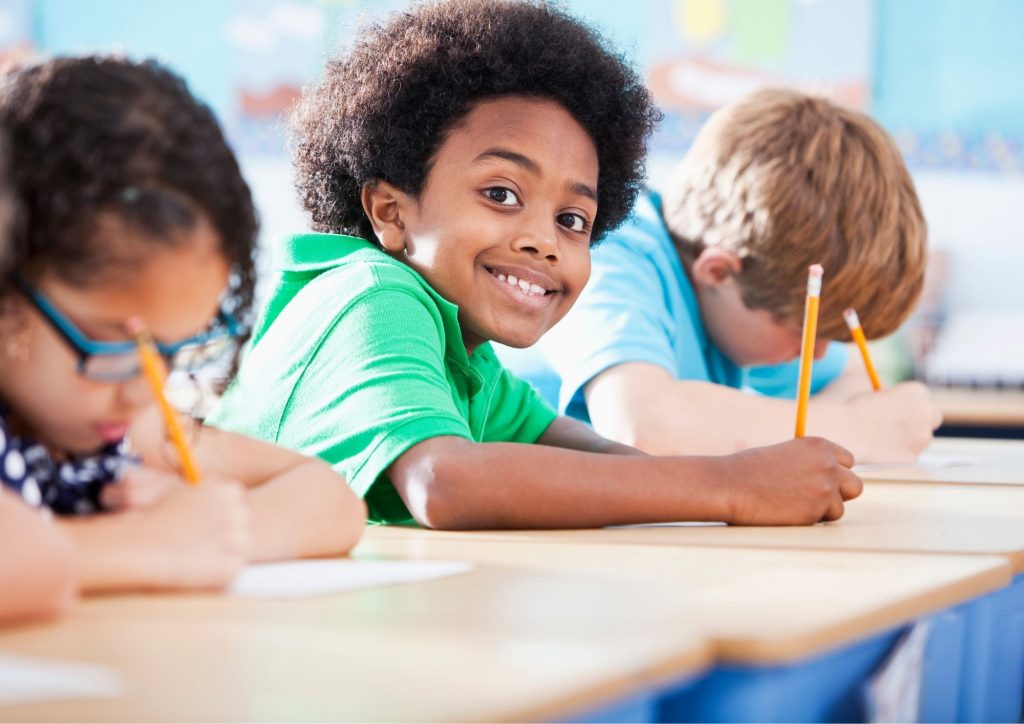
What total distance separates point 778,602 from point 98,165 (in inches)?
18.5

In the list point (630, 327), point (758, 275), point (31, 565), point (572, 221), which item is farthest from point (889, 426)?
point (31, 565)

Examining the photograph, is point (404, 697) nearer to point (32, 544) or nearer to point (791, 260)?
point (32, 544)

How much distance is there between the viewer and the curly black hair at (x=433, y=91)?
1533 millimetres

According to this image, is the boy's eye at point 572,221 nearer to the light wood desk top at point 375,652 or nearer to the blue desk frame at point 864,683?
the blue desk frame at point 864,683

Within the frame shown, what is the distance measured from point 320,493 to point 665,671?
0.44 metres

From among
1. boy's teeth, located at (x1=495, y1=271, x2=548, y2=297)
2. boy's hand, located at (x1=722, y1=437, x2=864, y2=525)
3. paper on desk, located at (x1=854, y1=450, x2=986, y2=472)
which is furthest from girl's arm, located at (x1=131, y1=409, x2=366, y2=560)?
paper on desk, located at (x1=854, y1=450, x2=986, y2=472)

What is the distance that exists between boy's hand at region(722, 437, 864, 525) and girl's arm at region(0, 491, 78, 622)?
68 centimetres

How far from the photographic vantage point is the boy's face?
1.49m

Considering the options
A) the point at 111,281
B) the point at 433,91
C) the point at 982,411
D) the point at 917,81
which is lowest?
the point at 982,411

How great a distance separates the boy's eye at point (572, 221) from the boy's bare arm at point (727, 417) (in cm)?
26

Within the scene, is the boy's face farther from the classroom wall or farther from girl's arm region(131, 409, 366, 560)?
the classroom wall

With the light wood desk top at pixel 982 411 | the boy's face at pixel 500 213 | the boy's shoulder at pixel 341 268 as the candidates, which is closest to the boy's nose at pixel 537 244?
the boy's face at pixel 500 213

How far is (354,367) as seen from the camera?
4.08ft

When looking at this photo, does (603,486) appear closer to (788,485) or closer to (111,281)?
(788,485)
